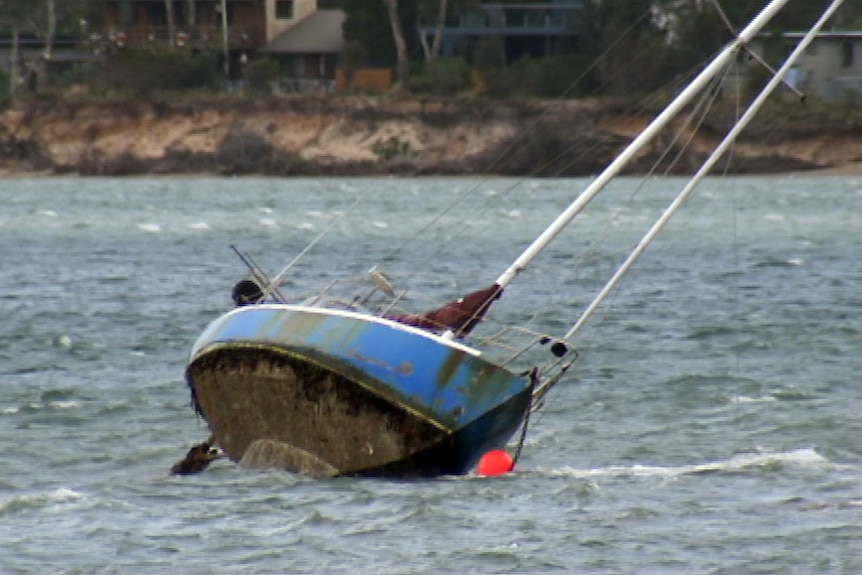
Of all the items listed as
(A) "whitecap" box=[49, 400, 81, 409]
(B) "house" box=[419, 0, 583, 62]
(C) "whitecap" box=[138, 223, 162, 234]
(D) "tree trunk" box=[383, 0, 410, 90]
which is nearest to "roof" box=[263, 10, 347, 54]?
(B) "house" box=[419, 0, 583, 62]

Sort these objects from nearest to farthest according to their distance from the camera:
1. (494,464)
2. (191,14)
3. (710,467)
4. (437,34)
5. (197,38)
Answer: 1. (494,464)
2. (710,467)
3. (437,34)
4. (197,38)
5. (191,14)

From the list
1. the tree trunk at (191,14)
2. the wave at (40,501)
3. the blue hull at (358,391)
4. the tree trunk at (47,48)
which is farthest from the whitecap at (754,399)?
the tree trunk at (47,48)

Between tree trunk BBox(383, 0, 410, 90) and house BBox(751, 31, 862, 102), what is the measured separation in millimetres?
18383

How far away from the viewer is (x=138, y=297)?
42156 millimetres

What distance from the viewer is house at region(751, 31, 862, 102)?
10181 cm

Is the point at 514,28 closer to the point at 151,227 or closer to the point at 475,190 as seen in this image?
the point at 151,227

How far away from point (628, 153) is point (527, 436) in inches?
142

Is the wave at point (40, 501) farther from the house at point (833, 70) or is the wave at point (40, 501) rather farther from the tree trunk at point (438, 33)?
the tree trunk at point (438, 33)

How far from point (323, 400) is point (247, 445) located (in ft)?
4.45

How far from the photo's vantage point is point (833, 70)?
104312 millimetres

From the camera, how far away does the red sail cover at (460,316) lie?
62.6ft

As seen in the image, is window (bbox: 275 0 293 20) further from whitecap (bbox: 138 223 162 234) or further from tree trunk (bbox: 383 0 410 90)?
whitecap (bbox: 138 223 162 234)

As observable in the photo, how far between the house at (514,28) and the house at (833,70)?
37.3 feet

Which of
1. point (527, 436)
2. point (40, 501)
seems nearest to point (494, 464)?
point (527, 436)
